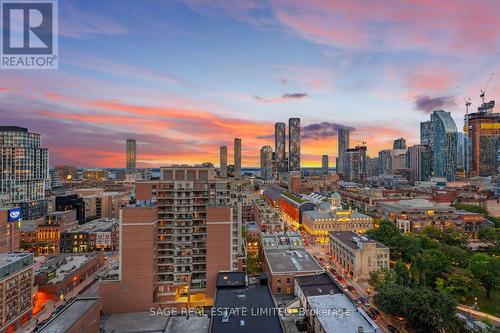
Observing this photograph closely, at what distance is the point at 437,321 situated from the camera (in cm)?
3712

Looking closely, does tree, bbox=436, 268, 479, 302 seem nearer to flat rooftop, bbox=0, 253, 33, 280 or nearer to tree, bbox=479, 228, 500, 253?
tree, bbox=479, 228, 500, 253

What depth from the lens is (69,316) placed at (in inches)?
1430

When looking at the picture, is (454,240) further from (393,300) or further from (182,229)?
(182,229)

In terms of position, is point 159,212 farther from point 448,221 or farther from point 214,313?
point 448,221

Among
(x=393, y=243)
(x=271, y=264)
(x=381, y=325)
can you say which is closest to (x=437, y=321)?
(x=381, y=325)

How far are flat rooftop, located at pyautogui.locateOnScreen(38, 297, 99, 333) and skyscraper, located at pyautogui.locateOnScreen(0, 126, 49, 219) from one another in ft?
299

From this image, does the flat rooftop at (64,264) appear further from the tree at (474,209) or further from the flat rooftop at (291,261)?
the tree at (474,209)

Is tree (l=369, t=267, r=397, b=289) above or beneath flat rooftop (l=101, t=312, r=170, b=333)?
above

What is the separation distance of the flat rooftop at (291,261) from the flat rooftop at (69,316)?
3013cm

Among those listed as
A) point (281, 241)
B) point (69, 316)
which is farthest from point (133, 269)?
point (281, 241)

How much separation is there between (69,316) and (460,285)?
6253 cm

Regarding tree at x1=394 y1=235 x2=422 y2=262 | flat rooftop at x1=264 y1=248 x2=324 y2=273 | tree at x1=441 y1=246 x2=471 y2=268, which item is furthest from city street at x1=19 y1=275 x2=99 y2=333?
tree at x1=441 y1=246 x2=471 y2=268

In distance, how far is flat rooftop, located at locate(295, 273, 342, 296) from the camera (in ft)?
148

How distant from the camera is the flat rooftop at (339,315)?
34344mm
